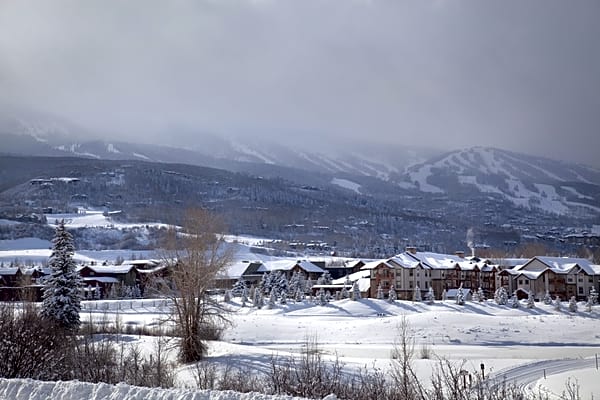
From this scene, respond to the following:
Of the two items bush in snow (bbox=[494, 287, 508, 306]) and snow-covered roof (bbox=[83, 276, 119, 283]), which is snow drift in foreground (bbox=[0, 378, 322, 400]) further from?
snow-covered roof (bbox=[83, 276, 119, 283])

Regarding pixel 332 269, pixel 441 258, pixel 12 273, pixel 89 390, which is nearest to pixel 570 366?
pixel 89 390

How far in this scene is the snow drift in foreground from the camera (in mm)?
14227

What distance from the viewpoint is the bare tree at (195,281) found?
40.4 meters

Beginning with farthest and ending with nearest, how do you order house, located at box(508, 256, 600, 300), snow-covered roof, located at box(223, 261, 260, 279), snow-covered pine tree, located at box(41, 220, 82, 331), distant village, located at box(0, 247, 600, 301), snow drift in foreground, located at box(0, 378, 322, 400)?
snow-covered roof, located at box(223, 261, 260, 279) < distant village, located at box(0, 247, 600, 301) < house, located at box(508, 256, 600, 300) < snow-covered pine tree, located at box(41, 220, 82, 331) < snow drift in foreground, located at box(0, 378, 322, 400)

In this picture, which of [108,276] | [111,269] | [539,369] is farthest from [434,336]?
[111,269]

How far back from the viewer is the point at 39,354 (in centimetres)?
2475

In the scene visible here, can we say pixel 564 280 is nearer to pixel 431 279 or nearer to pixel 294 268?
pixel 431 279

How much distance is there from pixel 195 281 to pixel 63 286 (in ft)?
30.0

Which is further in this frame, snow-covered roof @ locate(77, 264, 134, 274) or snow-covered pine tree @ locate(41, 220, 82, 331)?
snow-covered roof @ locate(77, 264, 134, 274)

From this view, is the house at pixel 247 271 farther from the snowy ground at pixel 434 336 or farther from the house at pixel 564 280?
the house at pixel 564 280

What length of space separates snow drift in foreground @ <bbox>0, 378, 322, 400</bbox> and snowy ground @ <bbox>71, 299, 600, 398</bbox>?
18505 millimetres

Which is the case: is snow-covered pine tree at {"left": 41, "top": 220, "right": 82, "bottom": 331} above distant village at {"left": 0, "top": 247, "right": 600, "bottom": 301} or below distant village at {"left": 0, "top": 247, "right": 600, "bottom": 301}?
above

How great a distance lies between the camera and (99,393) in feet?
49.2

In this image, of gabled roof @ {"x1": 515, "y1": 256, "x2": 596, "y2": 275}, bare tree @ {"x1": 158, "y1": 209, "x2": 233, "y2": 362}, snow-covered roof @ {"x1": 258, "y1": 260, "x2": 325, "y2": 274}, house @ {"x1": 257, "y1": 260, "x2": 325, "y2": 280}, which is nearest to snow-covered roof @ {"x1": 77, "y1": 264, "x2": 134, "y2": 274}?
house @ {"x1": 257, "y1": 260, "x2": 325, "y2": 280}
